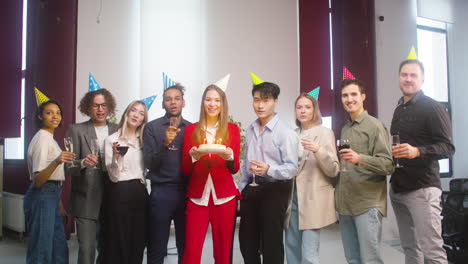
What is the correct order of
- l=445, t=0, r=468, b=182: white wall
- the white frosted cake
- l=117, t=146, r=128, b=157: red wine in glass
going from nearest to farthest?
the white frosted cake
l=117, t=146, r=128, b=157: red wine in glass
l=445, t=0, r=468, b=182: white wall

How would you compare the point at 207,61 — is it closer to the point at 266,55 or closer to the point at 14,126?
the point at 266,55

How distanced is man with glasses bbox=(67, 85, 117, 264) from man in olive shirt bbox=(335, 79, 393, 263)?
1.88 metres

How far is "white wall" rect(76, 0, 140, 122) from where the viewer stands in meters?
5.90

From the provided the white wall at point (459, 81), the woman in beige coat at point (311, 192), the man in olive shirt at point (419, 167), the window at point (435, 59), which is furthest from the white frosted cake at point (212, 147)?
the white wall at point (459, 81)

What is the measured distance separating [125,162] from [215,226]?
0.88 metres

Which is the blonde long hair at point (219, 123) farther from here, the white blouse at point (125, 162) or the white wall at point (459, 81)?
the white wall at point (459, 81)

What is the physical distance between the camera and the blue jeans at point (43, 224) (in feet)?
9.66

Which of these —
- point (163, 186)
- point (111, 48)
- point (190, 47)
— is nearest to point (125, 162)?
point (163, 186)

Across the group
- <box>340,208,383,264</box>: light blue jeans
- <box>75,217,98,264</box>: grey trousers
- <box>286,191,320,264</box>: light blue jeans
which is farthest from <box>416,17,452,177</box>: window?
<box>75,217,98,264</box>: grey trousers

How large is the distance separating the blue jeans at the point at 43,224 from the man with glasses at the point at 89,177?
0.18 m

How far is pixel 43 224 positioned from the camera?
116 inches

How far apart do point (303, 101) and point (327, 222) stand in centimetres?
93

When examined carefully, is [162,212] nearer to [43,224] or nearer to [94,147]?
[94,147]

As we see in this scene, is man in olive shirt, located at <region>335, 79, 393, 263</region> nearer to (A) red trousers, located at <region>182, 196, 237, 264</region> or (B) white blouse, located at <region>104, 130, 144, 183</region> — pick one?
(A) red trousers, located at <region>182, 196, 237, 264</region>
